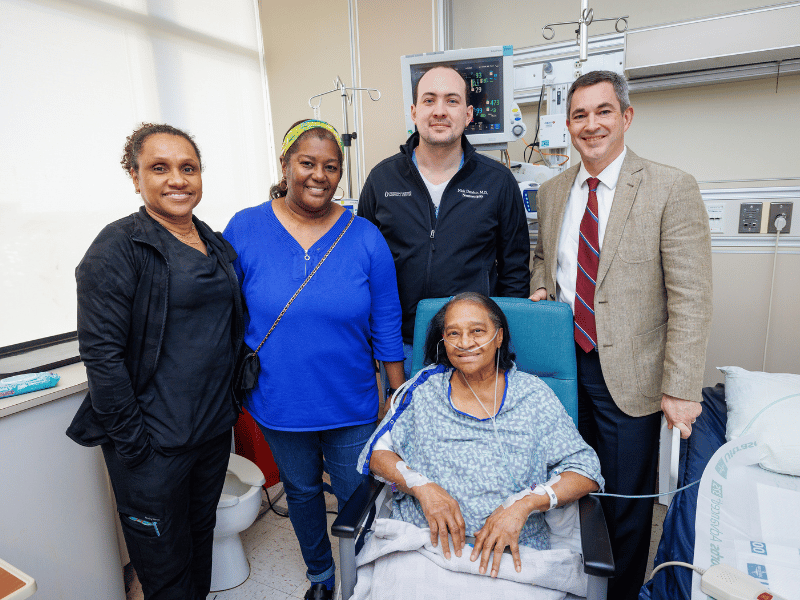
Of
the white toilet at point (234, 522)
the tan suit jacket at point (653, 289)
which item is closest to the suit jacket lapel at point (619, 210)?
the tan suit jacket at point (653, 289)

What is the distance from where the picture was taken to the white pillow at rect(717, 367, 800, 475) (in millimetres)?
1514

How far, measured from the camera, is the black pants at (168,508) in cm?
130

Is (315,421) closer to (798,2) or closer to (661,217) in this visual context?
(661,217)

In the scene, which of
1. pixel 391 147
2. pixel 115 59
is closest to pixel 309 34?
pixel 391 147

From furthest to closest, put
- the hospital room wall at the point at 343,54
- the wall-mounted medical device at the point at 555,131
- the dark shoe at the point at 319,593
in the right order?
the hospital room wall at the point at 343,54 → the wall-mounted medical device at the point at 555,131 → the dark shoe at the point at 319,593

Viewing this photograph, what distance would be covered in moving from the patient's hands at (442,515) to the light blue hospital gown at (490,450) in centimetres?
7

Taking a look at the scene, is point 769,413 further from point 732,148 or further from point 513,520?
point 732,148

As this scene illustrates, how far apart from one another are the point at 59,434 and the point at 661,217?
193 centimetres

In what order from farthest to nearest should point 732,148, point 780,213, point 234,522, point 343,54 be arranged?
point 343,54, point 732,148, point 780,213, point 234,522

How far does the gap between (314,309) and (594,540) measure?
90 cm

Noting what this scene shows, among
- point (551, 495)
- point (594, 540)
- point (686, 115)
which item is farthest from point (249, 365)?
point (686, 115)

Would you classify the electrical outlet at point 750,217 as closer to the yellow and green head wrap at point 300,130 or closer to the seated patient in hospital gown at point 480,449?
the seated patient in hospital gown at point 480,449

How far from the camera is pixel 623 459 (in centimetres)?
154

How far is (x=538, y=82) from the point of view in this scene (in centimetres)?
288
